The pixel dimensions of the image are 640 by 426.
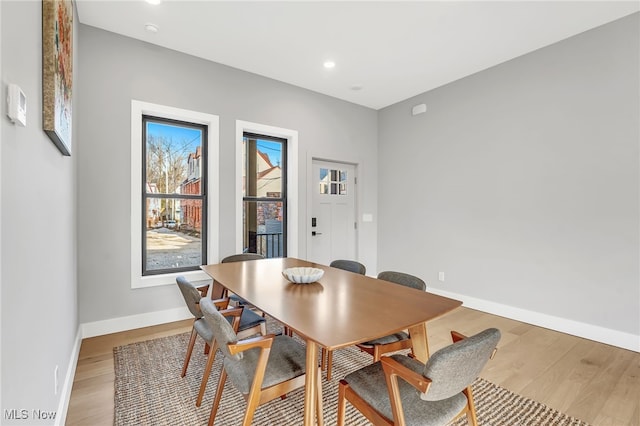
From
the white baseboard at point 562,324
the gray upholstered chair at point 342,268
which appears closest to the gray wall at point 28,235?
the gray upholstered chair at point 342,268

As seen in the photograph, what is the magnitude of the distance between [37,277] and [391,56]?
11.7ft

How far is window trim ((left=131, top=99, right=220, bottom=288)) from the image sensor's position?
3.12m

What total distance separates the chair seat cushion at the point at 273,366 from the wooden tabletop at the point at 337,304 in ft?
0.93

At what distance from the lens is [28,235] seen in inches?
44.9

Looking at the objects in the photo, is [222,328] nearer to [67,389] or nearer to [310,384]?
[310,384]

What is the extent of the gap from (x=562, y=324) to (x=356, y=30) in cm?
362

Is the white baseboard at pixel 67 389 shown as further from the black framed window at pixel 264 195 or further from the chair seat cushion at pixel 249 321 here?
the black framed window at pixel 264 195

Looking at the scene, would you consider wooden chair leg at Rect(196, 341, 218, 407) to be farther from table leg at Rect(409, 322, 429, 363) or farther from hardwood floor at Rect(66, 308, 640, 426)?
table leg at Rect(409, 322, 429, 363)

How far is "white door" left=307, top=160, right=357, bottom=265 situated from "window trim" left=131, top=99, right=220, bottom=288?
1455mm

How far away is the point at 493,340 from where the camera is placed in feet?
3.84

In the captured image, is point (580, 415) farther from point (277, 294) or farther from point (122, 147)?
point (122, 147)

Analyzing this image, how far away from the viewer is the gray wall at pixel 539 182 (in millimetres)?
2826

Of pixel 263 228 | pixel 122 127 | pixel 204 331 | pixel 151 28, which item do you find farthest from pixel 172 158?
pixel 204 331

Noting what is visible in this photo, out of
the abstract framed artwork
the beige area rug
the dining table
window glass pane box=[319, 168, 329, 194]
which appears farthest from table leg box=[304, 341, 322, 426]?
window glass pane box=[319, 168, 329, 194]
